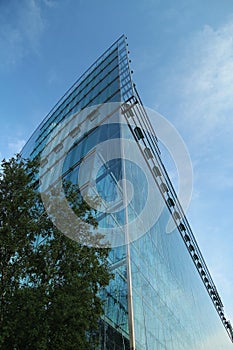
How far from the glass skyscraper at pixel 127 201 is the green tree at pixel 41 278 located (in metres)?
1.07

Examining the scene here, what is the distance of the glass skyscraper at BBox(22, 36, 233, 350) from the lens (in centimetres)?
791

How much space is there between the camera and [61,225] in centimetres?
679

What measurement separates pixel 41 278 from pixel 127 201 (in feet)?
16.1

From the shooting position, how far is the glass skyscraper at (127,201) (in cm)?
791

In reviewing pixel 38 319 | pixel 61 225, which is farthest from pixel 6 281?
Result: pixel 61 225

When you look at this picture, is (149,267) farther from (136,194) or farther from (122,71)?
(122,71)

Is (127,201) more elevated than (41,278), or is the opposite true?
(127,201)

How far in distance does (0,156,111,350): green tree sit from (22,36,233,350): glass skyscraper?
3.50 ft

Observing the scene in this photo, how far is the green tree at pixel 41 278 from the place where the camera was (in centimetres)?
508

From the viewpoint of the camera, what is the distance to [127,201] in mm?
10250

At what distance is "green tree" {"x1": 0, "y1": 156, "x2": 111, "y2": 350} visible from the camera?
5082mm

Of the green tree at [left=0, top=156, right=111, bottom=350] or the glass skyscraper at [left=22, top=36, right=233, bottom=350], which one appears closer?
the green tree at [left=0, top=156, right=111, bottom=350]

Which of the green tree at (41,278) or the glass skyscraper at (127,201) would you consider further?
the glass skyscraper at (127,201)

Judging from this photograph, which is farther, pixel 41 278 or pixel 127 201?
pixel 127 201
